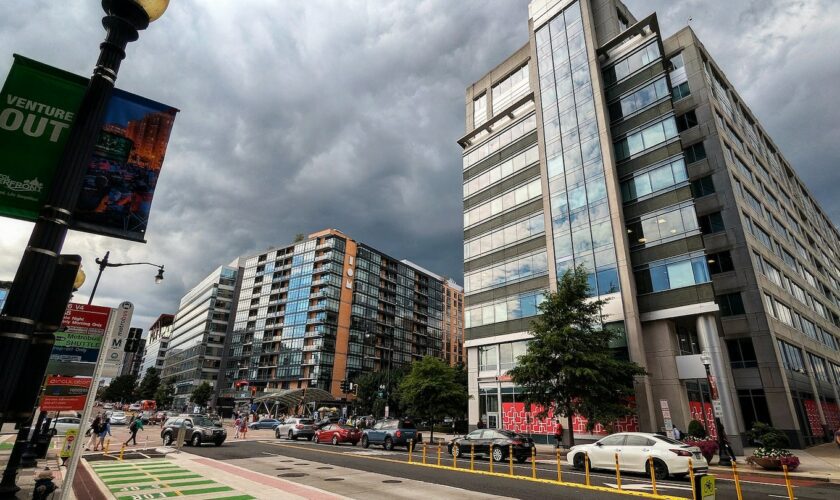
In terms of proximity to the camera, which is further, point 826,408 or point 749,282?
point 826,408

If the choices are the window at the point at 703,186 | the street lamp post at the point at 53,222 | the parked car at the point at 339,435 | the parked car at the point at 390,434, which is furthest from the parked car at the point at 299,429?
the window at the point at 703,186

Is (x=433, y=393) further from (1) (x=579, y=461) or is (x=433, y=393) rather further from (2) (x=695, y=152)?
(2) (x=695, y=152)

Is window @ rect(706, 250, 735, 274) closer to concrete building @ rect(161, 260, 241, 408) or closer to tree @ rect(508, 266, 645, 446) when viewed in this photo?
tree @ rect(508, 266, 645, 446)

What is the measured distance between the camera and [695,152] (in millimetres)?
38500

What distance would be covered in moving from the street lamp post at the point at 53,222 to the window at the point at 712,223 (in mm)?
40881

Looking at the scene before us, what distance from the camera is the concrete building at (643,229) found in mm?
30016

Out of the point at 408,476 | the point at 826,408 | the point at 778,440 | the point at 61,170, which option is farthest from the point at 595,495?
the point at 826,408

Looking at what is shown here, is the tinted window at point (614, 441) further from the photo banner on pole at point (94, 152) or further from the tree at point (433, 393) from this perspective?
the tree at point (433, 393)

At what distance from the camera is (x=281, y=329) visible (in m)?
96.7

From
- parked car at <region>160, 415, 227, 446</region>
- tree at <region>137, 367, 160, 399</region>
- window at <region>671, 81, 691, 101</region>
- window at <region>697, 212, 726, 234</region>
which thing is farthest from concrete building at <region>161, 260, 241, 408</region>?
window at <region>671, 81, 691, 101</region>

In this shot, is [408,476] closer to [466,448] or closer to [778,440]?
[466,448]

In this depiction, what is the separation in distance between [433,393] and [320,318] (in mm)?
60876

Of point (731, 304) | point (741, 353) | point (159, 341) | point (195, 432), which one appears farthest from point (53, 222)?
point (159, 341)

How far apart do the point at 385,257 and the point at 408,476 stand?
314ft
